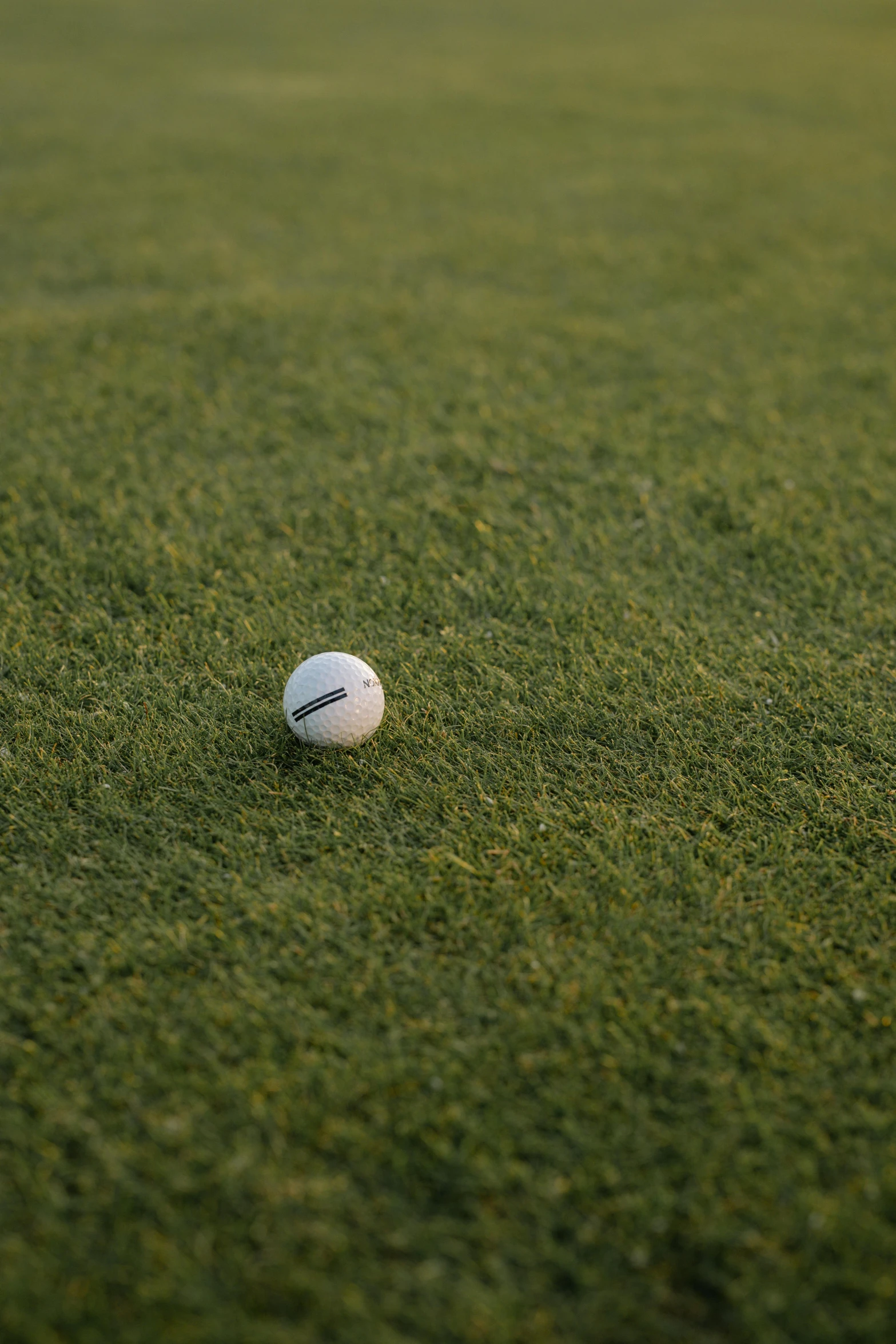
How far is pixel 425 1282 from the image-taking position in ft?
5.33

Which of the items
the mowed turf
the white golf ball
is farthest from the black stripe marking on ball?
the mowed turf

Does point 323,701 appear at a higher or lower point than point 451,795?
higher

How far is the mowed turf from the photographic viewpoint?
5.54 ft

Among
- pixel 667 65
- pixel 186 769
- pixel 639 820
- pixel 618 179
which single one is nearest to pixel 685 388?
pixel 639 820

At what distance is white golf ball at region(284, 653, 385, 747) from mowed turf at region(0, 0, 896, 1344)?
0.08 metres

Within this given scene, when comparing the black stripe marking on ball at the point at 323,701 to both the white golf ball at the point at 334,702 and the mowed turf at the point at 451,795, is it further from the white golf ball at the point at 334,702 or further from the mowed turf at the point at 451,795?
the mowed turf at the point at 451,795

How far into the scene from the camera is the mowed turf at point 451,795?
5.54 ft

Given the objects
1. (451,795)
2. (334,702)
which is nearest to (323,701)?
(334,702)

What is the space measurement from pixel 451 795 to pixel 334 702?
41 centimetres

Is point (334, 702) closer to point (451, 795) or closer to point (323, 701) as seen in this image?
point (323, 701)

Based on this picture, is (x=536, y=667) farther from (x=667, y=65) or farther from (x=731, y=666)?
(x=667, y=65)

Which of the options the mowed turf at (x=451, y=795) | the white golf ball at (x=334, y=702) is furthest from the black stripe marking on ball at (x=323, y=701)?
the mowed turf at (x=451, y=795)

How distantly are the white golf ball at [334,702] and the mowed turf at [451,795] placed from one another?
0.25 ft

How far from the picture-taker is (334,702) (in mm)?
2641
